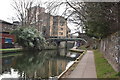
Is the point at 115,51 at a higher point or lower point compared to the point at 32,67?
higher

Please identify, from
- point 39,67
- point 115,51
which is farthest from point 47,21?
point 115,51

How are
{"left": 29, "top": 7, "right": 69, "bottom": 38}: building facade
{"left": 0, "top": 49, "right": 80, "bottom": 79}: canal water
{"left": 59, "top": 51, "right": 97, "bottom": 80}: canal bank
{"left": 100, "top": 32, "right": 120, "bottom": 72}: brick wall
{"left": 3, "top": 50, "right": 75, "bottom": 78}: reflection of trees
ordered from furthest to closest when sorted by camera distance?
{"left": 29, "top": 7, "right": 69, "bottom": 38}: building facade < {"left": 3, "top": 50, "right": 75, "bottom": 78}: reflection of trees < {"left": 0, "top": 49, "right": 80, "bottom": 79}: canal water < {"left": 59, "top": 51, "right": 97, "bottom": 80}: canal bank < {"left": 100, "top": 32, "right": 120, "bottom": 72}: brick wall

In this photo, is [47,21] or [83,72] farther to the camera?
[47,21]

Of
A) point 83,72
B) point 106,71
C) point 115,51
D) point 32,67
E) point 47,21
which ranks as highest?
point 47,21

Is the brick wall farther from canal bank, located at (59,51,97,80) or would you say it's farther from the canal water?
the canal water

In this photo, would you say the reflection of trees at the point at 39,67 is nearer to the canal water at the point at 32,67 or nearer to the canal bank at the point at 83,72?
the canal water at the point at 32,67

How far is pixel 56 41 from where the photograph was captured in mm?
56406

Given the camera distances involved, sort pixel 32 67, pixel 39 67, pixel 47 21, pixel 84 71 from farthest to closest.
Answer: pixel 32 67
pixel 39 67
pixel 47 21
pixel 84 71

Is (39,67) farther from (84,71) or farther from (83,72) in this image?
(83,72)

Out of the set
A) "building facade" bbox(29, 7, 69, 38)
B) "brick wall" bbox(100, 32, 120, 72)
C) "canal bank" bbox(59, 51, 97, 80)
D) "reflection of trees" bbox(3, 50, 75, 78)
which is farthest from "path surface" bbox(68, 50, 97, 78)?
"building facade" bbox(29, 7, 69, 38)

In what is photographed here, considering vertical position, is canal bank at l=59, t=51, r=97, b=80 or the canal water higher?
canal bank at l=59, t=51, r=97, b=80

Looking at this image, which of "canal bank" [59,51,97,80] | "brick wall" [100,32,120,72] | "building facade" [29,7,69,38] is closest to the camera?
"brick wall" [100,32,120,72]

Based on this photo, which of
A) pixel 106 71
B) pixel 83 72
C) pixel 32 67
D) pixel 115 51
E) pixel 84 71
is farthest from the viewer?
pixel 32 67

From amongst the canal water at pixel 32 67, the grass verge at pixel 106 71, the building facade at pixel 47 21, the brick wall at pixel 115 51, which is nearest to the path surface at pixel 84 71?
the grass verge at pixel 106 71
